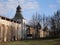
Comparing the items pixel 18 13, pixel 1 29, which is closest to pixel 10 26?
pixel 1 29

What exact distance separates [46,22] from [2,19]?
3875 centimetres

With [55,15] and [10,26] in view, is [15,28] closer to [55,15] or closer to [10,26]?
[10,26]

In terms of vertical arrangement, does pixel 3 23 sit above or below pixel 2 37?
above

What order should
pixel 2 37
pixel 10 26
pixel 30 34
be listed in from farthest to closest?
pixel 30 34 < pixel 10 26 < pixel 2 37

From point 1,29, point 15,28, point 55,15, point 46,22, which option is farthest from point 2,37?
point 46,22

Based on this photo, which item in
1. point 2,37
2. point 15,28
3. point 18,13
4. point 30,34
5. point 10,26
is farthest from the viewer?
point 18,13

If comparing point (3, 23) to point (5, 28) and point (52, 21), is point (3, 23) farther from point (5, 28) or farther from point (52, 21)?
point (52, 21)

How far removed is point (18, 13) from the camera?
327 ft

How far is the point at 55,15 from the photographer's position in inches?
3206

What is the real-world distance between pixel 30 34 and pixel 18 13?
16925 mm

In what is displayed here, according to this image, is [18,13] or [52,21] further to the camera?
[18,13]

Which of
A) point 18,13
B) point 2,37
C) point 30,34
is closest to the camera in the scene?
point 2,37

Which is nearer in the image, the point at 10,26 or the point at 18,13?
the point at 10,26

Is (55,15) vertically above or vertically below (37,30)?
above
